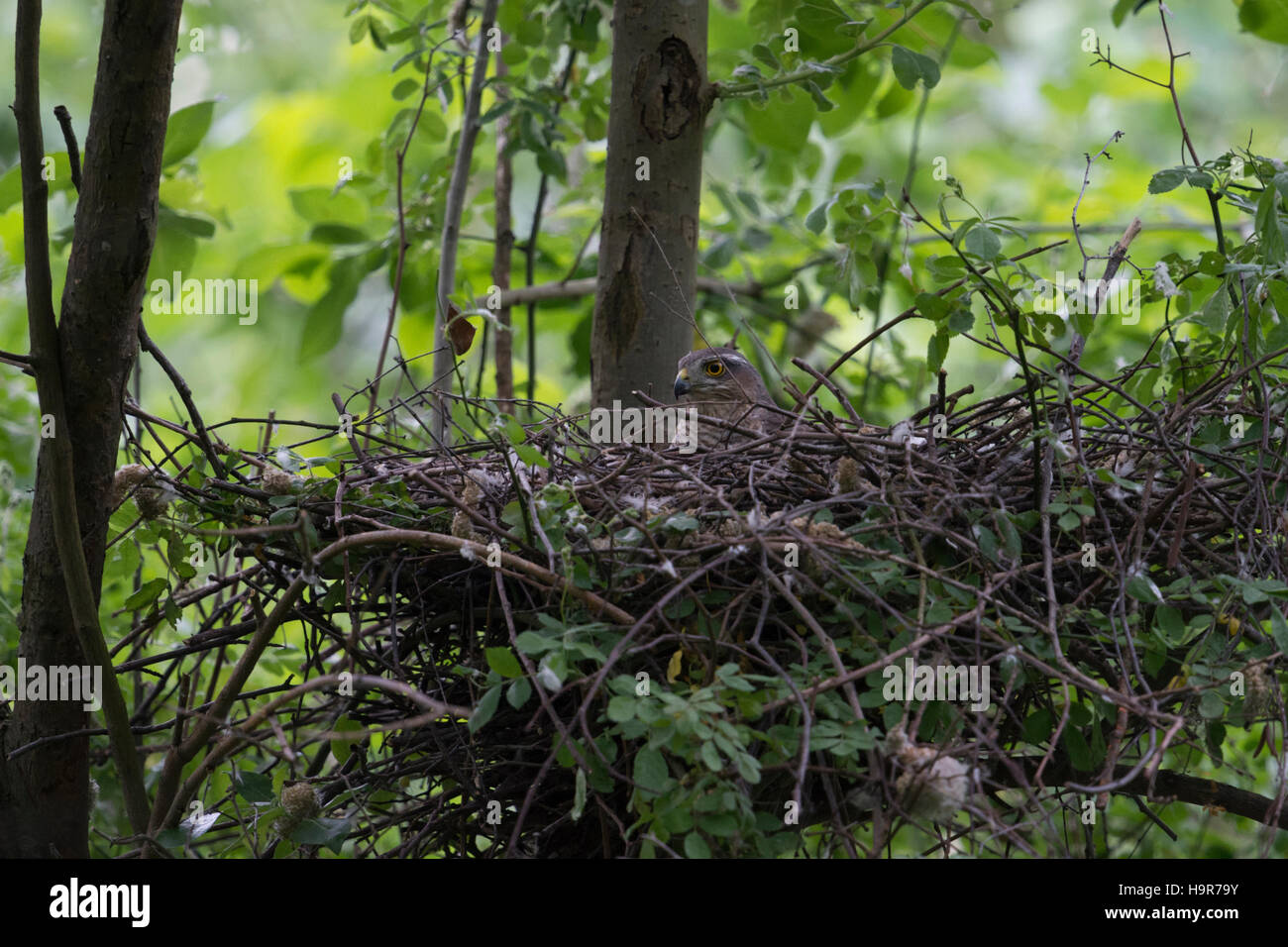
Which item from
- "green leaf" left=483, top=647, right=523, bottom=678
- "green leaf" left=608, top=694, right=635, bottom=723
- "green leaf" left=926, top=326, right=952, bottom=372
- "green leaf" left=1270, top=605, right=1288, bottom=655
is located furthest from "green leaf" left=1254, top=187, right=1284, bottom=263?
"green leaf" left=483, top=647, right=523, bottom=678

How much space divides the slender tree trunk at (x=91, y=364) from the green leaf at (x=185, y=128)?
1.53 m

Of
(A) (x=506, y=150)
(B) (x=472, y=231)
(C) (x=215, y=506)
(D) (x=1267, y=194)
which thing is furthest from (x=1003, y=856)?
(B) (x=472, y=231)

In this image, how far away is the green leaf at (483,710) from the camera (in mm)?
2150

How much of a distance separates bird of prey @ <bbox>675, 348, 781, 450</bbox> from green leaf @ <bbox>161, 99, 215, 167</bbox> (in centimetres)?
197

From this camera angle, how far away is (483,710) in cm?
218

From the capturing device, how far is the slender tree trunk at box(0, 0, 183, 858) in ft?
8.52

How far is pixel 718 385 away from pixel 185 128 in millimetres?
2224

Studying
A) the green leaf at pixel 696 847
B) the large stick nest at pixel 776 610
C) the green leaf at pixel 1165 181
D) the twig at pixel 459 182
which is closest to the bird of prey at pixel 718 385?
the twig at pixel 459 182

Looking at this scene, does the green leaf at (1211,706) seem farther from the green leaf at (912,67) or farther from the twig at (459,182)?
the twig at (459,182)

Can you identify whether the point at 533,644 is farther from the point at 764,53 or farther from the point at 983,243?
the point at 764,53

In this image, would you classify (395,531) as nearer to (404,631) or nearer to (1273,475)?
(404,631)

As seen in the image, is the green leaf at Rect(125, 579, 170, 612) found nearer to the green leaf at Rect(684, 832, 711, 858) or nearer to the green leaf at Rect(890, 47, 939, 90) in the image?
the green leaf at Rect(684, 832, 711, 858)

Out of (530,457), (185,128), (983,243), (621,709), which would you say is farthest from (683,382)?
(621,709)

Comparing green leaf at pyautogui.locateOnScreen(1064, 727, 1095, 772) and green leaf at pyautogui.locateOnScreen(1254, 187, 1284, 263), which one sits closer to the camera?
green leaf at pyautogui.locateOnScreen(1064, 727, 1095, 772)
